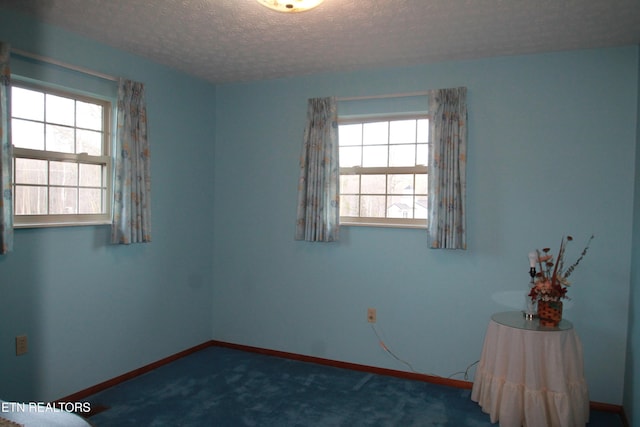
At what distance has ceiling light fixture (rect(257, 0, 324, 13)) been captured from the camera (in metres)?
2.18

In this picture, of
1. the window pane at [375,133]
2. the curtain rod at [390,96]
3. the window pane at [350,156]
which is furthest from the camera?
the window pane at [350,156]

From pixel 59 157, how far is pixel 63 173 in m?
0.11

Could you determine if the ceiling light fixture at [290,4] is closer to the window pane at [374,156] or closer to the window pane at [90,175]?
the window pane at [374,156]

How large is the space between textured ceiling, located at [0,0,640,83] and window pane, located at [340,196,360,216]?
1105 millimetres

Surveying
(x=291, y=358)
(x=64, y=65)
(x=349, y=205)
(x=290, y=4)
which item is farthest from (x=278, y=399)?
(x=64, y=65)

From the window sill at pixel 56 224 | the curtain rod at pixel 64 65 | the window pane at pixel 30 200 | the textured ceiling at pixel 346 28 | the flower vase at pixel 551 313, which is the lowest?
the flower vase at pixel 551 313

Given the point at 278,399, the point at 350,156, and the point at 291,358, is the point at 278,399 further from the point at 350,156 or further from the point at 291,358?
the point at 350,156

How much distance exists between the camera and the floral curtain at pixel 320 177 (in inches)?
145

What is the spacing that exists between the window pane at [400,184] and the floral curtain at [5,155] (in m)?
2.61

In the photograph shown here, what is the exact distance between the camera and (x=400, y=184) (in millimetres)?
3645

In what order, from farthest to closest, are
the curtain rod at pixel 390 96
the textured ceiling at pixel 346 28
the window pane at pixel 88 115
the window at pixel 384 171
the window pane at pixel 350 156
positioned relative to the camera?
the window pane at pixel 350 156, the window at pixel 384 171, the curtain rod at pixel 390 96, the window pane at pixel 88 115, the textured ceiling at pixel 346 28

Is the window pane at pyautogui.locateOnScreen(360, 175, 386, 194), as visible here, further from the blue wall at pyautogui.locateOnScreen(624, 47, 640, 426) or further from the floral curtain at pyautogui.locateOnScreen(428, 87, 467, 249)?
the blue wall at pyautogui.locateOnScreen(624, 47, 640, 426)

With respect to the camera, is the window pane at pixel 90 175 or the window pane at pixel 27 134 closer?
the window pane at pixel 27 134

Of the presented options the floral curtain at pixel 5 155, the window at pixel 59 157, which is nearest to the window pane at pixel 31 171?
the window at pixel 59 157
